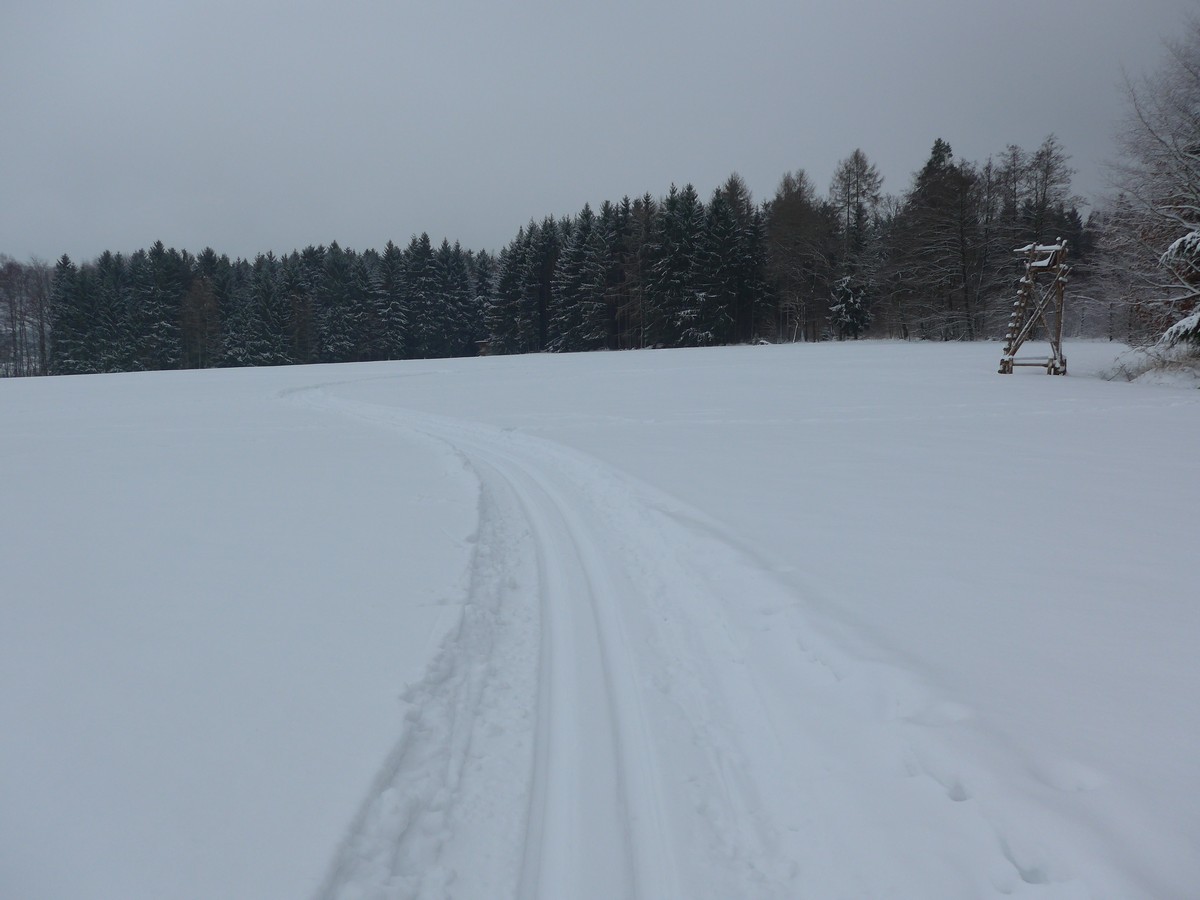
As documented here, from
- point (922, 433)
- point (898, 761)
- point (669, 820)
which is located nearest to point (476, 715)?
point (669, 820)

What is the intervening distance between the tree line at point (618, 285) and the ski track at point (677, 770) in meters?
39.2

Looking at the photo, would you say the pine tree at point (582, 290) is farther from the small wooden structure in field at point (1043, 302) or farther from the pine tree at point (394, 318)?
the small wooden structure in field at point (1043, 302)

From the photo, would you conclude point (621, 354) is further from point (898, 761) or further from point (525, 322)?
point (898, 761)

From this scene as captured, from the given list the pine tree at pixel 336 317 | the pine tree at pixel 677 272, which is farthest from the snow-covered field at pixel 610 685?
the pine tree at pixel 336 317

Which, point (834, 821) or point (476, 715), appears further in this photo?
point (476, 715)

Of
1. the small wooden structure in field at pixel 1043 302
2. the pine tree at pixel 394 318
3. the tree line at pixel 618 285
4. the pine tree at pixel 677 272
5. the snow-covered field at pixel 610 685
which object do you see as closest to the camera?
the snow-covered field at pixel 610 685

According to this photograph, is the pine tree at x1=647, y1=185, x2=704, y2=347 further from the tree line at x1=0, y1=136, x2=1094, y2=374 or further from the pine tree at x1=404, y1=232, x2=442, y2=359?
the pine tree at x1=404, y1=232, x2=442, y2=359

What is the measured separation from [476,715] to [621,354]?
34263 millimetres

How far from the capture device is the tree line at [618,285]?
122 ft

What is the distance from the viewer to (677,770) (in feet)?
9.71

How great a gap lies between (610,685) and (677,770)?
2.55ft

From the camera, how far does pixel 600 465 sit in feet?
31.1

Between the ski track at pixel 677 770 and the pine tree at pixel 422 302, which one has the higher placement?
the pine tree at pixel 422 302

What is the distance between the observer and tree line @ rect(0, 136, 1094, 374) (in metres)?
37.2
